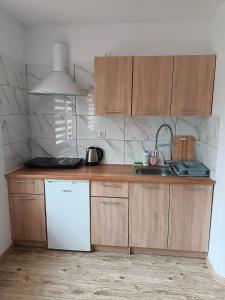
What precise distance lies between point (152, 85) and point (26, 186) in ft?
5.55

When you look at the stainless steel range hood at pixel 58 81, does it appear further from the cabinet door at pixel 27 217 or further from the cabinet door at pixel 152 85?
the cabinet door at pixel 27 217

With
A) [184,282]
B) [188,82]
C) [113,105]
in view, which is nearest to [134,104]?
[113,105]

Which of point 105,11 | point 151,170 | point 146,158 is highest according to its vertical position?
point 105,11

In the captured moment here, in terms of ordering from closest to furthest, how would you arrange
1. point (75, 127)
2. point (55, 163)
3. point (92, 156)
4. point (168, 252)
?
point (168, 252) → point (55, 163) → point (92, 156) → point (75, 127)

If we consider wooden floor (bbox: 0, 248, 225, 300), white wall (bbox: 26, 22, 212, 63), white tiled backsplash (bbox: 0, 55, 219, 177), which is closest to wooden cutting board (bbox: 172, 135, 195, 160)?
white tiled backsplash (bbox: 0, 55, 219, 177)

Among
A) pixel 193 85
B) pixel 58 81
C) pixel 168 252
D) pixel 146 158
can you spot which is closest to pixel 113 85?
pixel 58 81

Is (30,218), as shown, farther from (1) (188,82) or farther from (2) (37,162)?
(1) (188,82)

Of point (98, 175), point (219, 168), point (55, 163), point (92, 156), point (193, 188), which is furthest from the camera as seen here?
point (92, 156)

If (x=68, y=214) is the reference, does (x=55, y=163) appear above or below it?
above

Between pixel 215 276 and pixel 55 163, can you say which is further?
pixel 55 163

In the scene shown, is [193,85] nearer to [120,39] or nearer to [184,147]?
[184,147]

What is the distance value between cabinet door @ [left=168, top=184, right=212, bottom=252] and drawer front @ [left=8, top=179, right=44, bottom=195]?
53.6 inches

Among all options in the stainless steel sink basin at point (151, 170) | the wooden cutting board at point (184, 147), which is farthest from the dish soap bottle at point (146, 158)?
the wooden cutting board at point (184, 147)

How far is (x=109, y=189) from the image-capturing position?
241 cm
